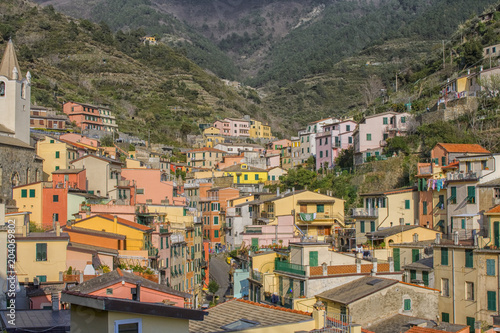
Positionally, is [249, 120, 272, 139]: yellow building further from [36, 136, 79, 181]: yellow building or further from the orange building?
[36, 136, 79, 181]: yellow building

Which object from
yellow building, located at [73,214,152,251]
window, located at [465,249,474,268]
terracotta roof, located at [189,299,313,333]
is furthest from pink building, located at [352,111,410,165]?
terracotta roof, located at [189,299,313,333]

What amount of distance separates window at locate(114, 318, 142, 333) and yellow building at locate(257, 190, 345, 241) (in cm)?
4041

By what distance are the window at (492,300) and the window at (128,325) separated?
24120 millimetres

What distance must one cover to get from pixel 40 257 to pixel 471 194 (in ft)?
81.5

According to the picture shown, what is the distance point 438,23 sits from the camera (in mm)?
182875

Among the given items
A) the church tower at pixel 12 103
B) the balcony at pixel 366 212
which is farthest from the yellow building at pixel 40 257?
the church tower at pixel 12 103

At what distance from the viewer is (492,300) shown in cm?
3094

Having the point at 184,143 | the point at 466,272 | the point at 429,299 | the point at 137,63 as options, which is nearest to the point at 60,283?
the point at 429,299

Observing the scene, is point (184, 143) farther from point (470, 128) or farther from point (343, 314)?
point (343, 314)

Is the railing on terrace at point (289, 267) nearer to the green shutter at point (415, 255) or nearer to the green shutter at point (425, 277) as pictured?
the green shutter at point (425, 277)

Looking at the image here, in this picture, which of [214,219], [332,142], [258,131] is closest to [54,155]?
[214,219]

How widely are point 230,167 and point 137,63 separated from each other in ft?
284

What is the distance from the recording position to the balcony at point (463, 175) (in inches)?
1549

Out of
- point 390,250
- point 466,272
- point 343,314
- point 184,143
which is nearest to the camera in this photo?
point 343,314
